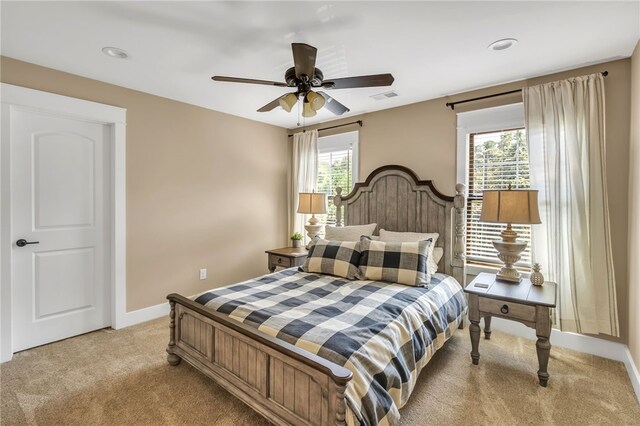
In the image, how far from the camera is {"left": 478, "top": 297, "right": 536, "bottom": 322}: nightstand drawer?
90.7 inches

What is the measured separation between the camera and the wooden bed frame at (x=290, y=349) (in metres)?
1.49

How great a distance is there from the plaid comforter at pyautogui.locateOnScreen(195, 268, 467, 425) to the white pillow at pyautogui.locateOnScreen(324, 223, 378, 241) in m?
0.73

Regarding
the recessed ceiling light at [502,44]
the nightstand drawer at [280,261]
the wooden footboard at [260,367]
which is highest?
the recessed ceiling light at [502,44]

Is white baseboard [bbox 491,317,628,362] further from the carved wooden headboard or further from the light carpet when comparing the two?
the carved wooden headboard

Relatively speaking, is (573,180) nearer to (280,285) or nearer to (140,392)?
Answer: (280,285)

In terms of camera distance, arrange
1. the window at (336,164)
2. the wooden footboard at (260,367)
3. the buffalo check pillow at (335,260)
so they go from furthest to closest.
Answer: the window at (336,164), the buffalo check pillow at (335,260), the wooden footboard at (260,367)

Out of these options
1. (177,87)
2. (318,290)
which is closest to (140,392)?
(318,290)

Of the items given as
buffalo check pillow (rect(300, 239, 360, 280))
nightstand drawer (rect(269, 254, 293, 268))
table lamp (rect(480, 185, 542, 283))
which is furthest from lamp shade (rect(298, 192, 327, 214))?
table lamp (rect(480, 185, 542, 283))

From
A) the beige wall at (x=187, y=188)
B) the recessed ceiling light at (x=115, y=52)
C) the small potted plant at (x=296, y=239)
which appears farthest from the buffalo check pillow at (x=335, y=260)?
the recessed ceiling light at (x=115, y=52)

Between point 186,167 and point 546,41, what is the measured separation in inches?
148

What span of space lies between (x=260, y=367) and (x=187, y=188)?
2677 mm

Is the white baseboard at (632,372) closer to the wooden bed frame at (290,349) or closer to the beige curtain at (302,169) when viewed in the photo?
the wooden bed frame at (290,349)

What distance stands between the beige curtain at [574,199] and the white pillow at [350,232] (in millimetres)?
1618

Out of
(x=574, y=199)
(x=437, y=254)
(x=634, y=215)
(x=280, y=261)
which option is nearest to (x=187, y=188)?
(x=280, y=261)
